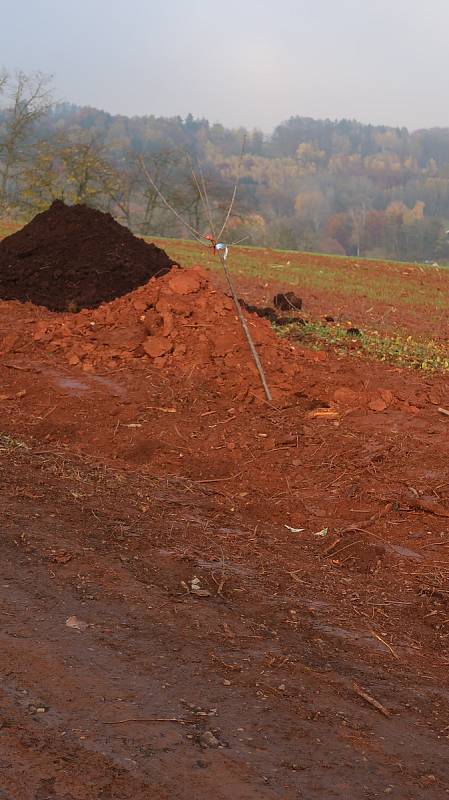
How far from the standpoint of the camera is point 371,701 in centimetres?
346

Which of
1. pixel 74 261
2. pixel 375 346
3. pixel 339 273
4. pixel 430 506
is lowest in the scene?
pixel 339 273

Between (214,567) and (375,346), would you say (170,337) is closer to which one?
(375,346)

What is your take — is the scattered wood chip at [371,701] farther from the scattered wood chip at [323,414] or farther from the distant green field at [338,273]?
the distant green field at [338,273]

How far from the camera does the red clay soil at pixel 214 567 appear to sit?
115 inches

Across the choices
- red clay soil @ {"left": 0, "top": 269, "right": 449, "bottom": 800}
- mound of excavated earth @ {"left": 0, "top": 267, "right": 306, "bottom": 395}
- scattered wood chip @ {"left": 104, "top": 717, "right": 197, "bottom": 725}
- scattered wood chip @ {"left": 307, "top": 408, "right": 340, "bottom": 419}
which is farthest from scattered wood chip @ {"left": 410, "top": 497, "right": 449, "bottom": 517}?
scattered wood chip @ {"left": 104, "top": 717, "right": 197, "bottom": 725}

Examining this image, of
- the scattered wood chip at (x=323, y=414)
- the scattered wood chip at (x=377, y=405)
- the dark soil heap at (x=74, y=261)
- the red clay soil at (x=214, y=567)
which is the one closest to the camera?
the red clay soil at (x=214, y=567)

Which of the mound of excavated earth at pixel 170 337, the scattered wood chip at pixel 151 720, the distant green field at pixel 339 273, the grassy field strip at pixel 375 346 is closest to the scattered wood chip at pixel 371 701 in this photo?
the scattered wood chip at pixel 151 720

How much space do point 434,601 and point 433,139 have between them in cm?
14473

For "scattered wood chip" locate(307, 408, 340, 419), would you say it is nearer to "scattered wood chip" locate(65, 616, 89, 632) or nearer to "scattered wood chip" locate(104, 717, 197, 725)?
"scattered wood chip" locate(65, 616, 89, 632)

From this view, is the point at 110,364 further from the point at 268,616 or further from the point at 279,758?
the point at 279,758

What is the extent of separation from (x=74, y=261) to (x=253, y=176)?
313 ft

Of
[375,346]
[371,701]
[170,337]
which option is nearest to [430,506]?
[371,701]

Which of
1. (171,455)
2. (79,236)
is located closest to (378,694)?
(171,455)

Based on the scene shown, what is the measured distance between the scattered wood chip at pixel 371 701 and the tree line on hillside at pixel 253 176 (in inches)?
216
